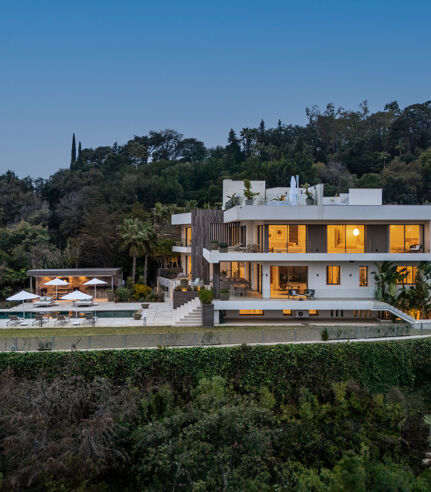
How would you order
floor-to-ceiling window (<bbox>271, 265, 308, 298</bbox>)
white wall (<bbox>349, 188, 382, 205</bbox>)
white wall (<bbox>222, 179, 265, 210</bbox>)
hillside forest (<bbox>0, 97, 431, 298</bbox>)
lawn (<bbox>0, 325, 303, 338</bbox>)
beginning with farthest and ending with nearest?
hillside forest (<bbox>0, 97, 431, 298</bbox>) < white wall (<bbox>222, 179, 265, 210</bbox>) < white wall (<bbox>349, 188, 382, 205</bbox>) < floor-to-ceiling window (<bbox>271, 265, 308, 298</bbox>) < lawn (<bbox>0, 325, 303, 338</bbox>)

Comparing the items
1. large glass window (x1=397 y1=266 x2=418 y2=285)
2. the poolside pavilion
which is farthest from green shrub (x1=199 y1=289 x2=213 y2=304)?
the poolside pavilion

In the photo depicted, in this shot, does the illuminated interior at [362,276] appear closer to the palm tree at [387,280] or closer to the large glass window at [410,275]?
the palm tree at [387,280]

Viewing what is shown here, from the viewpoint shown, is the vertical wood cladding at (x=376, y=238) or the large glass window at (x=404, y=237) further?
the large glass window at (x=404, y=237)

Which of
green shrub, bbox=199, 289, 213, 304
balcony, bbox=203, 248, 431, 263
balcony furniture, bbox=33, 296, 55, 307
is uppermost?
balcony, bbox=203, 248, 431, 263

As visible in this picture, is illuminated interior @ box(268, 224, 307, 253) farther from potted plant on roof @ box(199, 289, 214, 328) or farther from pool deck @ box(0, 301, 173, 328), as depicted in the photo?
pool deck @ box(0, 301, 173, 328)

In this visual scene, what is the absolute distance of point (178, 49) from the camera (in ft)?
278

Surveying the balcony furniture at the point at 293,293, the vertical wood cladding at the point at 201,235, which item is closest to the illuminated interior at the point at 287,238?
the balcony furniture at the point at 293,293

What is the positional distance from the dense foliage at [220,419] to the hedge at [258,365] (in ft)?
0.14

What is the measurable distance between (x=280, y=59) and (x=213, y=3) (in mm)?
18467

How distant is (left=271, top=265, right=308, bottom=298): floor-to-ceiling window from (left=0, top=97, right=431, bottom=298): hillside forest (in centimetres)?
1305

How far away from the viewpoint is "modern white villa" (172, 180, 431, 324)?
22.7 metres

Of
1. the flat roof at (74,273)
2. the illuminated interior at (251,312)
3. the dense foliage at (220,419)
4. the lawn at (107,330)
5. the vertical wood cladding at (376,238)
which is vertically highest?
the vertical wood cladding at (376,238)

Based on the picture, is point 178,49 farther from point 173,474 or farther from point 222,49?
point 173,474

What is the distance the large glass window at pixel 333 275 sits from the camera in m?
23.8
